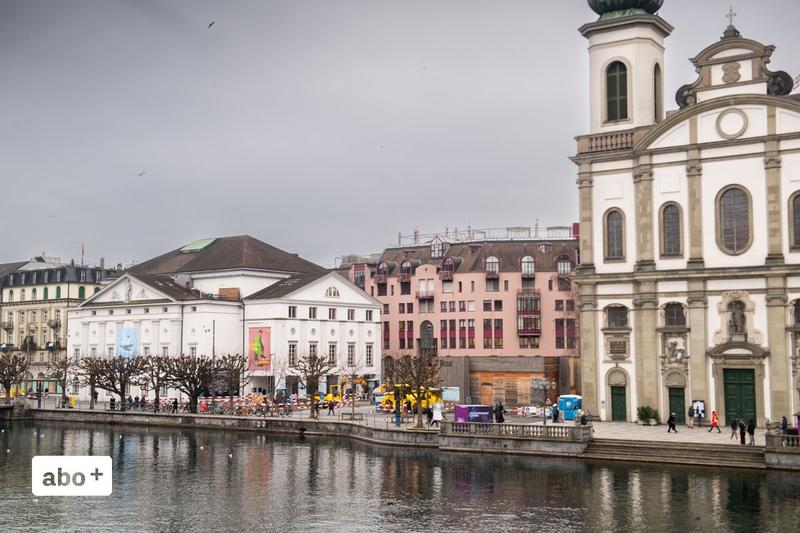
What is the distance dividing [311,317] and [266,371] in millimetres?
6836

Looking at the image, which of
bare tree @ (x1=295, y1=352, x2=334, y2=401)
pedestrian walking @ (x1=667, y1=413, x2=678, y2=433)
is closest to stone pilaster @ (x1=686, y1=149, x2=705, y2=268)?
pedestrian walking @ (x1=667, y1=413, x2=678, y2=433)

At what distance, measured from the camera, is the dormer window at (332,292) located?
93.5 m

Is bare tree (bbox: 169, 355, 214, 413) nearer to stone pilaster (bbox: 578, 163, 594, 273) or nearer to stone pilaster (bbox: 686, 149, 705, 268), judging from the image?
stone pilaster (bbox: 578, 163, 594, 273)

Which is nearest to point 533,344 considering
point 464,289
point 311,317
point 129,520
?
point 464,289

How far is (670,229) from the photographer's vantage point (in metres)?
58.0

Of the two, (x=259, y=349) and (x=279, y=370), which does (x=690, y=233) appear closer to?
(x=279, y=370)

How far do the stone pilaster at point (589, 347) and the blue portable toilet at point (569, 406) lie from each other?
202cm

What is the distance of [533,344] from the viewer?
330ft

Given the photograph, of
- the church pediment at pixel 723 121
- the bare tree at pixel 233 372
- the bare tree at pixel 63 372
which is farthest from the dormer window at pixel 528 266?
the bare tree at pixel 63 372

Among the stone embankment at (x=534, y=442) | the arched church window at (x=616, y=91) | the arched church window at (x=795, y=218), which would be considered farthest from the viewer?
the arched church window at (x=616, y=91)

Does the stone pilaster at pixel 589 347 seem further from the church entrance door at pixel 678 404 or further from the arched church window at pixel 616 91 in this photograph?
the arched church window at pixel 616 91

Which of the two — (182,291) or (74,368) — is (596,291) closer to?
(182,291)

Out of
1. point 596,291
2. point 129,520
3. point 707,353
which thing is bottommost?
point 129,520

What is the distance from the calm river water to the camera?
3309cm
